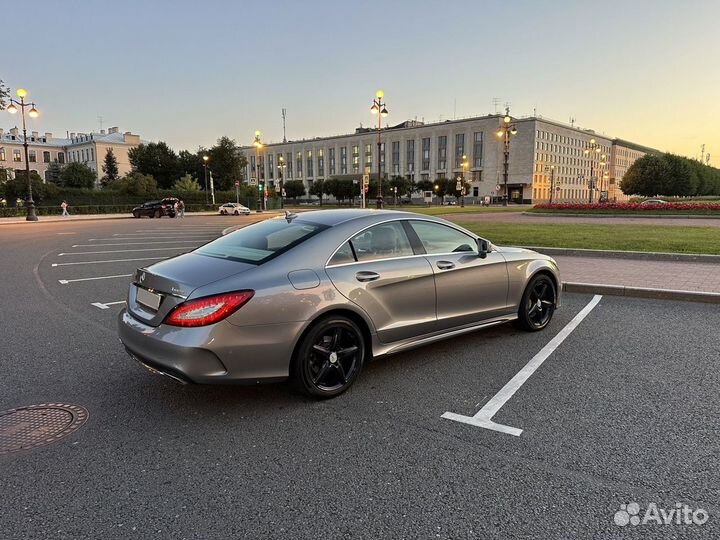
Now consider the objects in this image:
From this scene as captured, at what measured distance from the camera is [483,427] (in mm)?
3535

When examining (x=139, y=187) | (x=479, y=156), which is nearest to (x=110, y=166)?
(x=139, y=187)

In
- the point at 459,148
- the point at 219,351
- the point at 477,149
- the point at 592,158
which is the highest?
the point at 459,148

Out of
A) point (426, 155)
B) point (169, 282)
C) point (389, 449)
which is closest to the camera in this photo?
point (389, 449)

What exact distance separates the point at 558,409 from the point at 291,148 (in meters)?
152

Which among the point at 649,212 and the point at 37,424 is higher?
the point at 649,212

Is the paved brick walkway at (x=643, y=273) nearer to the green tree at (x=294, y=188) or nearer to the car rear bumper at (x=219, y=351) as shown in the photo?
the car rear bumper at (x=219, y=351)

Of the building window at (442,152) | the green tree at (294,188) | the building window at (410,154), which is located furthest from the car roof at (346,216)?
the building window at (410,154)

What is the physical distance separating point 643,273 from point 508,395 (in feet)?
22.5

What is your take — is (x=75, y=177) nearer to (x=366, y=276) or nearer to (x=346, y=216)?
(x=346, y=216)

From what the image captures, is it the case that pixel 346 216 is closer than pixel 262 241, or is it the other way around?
pixel 262 241

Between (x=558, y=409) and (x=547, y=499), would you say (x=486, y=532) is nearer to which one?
(x=547, y=499)

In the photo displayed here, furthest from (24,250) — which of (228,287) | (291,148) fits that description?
(291,148)

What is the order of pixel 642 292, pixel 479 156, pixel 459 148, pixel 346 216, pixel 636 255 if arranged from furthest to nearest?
pixel 459 148 → pixel 479 156 → pixel 636 255 → pixel 642 292 → pixel 346 216

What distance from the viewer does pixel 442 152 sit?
118 m
